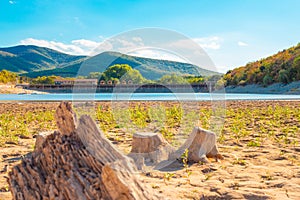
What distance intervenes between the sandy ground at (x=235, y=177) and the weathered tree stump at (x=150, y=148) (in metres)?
0.25

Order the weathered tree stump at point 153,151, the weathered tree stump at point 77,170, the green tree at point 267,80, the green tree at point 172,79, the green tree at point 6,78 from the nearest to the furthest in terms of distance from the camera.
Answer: the weathered tree stump at point 77,170, the green tree at point 172,79, the weathered tree stump at point 153,151, the green tree at point 267,80, the green tree at point 6,78

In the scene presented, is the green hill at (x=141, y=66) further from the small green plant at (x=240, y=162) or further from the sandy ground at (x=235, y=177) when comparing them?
the small green plant at (x=240, y=162)

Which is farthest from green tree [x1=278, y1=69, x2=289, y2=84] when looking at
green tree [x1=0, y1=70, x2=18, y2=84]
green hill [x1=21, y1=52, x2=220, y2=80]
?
green tree [x1=0, y1=70, x2=18, y2=84]

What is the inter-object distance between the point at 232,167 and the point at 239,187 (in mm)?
1118

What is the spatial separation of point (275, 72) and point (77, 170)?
54138mm

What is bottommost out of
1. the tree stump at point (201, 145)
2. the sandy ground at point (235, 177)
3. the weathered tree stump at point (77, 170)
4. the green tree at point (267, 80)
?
the sandy ground at point (235, 177)

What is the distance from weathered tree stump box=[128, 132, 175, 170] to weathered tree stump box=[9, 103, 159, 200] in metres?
1.77

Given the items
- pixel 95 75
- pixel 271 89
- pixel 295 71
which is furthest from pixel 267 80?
pixel 95 75

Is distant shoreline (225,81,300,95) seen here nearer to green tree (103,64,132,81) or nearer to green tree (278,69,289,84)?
green tree (278,69,289,84)

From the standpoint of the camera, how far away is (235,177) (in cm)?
476

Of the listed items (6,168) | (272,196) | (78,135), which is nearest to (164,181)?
(272,196)

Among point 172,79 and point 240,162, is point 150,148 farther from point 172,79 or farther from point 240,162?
point 240,162

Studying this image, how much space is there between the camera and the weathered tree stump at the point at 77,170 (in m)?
2.47

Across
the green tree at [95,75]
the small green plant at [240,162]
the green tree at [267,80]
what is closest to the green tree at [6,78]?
the green tree at [267,80]
